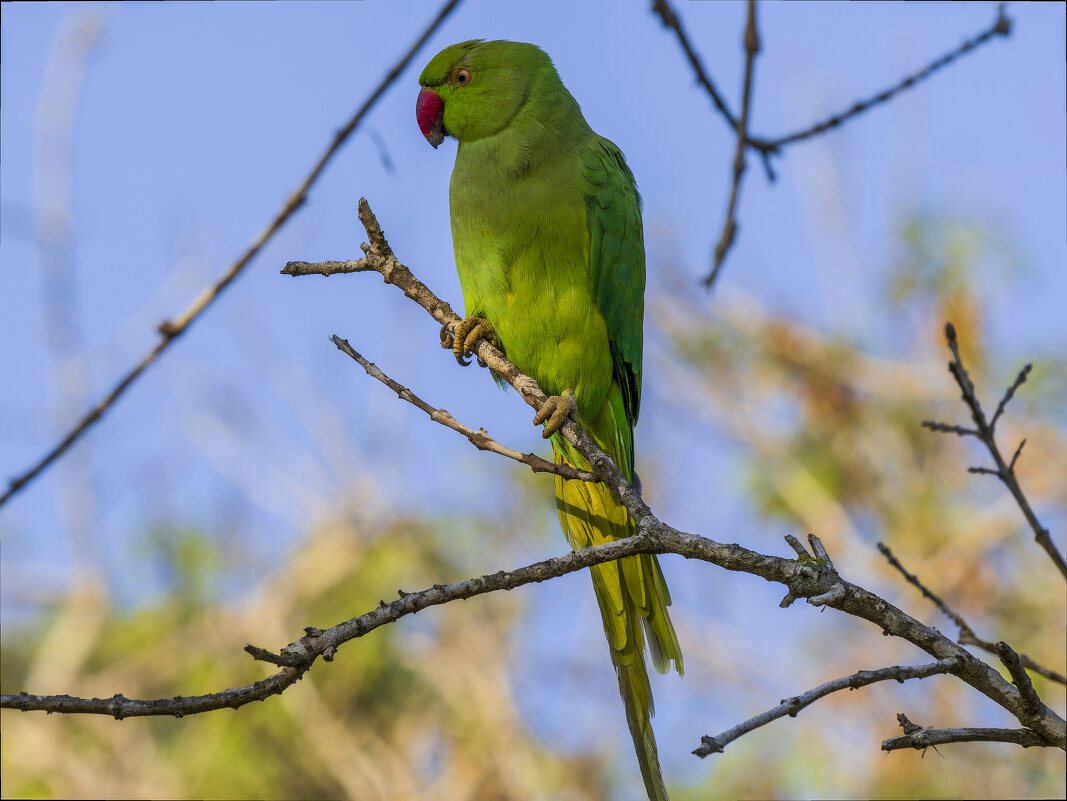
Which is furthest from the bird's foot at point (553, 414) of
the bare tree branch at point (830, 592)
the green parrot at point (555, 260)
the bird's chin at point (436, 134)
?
the bird's chin at point (436, 134)

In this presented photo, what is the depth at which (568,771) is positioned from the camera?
10.3 meters

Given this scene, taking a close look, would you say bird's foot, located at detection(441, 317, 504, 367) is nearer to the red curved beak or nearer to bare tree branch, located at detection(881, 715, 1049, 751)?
the red curved beak

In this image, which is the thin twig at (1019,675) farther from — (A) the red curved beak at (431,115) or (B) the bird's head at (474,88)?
(A) the red curved beak at (431,115)

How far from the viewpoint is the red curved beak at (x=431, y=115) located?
3.75 m

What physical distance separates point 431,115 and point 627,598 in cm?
204

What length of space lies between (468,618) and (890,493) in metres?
4.94

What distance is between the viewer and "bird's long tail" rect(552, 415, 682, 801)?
2567 mm

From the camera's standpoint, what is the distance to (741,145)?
207 centimetres

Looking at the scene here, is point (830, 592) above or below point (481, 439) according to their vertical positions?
below

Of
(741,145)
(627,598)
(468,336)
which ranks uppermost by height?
(468,336)

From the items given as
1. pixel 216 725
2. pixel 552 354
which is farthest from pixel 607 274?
pixel 216 725

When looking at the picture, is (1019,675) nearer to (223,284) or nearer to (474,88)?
(223,284)

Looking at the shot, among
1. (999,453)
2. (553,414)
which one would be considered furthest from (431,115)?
(999,453)

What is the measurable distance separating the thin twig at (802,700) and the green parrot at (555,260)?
1.54 meters
